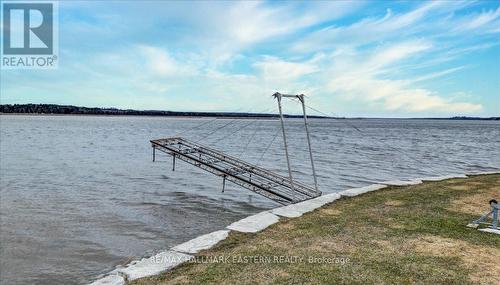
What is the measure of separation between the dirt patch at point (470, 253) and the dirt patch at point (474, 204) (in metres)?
2.97

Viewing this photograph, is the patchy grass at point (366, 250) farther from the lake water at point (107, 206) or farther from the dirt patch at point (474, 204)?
the lake water at point (107, 206)

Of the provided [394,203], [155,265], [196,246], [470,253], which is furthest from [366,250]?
[394,203]

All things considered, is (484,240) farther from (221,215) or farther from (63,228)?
(63,228)

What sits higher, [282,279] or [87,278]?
[282,279]

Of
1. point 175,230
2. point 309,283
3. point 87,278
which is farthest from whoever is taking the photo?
point 175,230

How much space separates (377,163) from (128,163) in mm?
19776

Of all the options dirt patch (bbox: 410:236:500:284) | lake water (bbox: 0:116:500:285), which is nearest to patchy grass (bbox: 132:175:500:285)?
dirt patch (bbox: 410:236:500:284)

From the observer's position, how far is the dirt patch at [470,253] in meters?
6.05

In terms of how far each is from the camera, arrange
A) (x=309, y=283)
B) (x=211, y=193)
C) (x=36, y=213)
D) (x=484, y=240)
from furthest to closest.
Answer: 1. (x=211, y=193)
2. (x=36, y=213)
3. (x=484, y=240)
4. (x=309, y=283)

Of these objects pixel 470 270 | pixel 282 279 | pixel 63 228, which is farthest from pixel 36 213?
pixel 470 270

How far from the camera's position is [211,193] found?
18.5m

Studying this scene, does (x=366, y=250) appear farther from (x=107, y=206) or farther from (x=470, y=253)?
(x=107, y=206)

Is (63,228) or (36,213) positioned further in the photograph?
(36,213)

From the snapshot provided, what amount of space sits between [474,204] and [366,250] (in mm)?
5518
